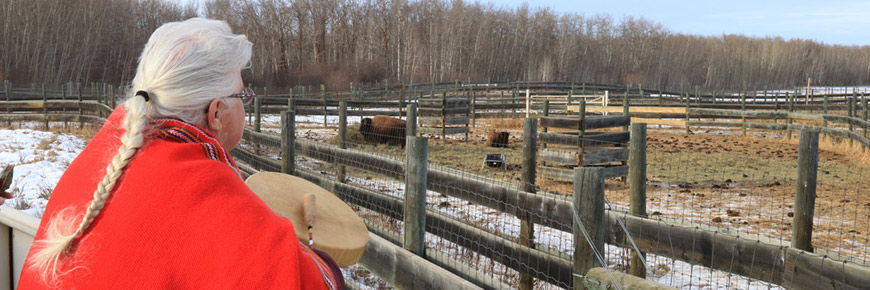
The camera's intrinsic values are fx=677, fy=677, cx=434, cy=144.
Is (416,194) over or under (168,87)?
under

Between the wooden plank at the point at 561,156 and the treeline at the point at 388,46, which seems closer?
the wooden plank at the point at 561,156

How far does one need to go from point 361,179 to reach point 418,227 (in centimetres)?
715

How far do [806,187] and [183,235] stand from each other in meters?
3.64

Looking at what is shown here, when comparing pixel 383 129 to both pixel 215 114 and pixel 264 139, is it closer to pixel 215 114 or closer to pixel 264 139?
pixel 264 139

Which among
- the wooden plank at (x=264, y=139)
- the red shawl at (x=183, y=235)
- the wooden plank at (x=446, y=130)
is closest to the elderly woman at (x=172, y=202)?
the red shawl at (x=183, y=235)

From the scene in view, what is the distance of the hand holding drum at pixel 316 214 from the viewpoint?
1.85 meters

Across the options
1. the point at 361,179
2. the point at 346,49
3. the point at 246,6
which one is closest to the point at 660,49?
the point at 346,49

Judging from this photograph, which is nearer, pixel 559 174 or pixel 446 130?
pixel 559 174

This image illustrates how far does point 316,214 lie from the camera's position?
197cm

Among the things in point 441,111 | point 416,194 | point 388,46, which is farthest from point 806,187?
point 388,46

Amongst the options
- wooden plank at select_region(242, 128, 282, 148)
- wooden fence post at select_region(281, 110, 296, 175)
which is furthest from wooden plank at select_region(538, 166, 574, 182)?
wooden fence post at select_region(281, 110, 296, 175)

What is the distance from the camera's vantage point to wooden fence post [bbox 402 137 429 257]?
3.54 meters

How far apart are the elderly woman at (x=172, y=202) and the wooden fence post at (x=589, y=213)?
1.18m

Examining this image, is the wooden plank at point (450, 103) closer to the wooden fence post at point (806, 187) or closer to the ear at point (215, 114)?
the wooden fence post at point (806, 187)
